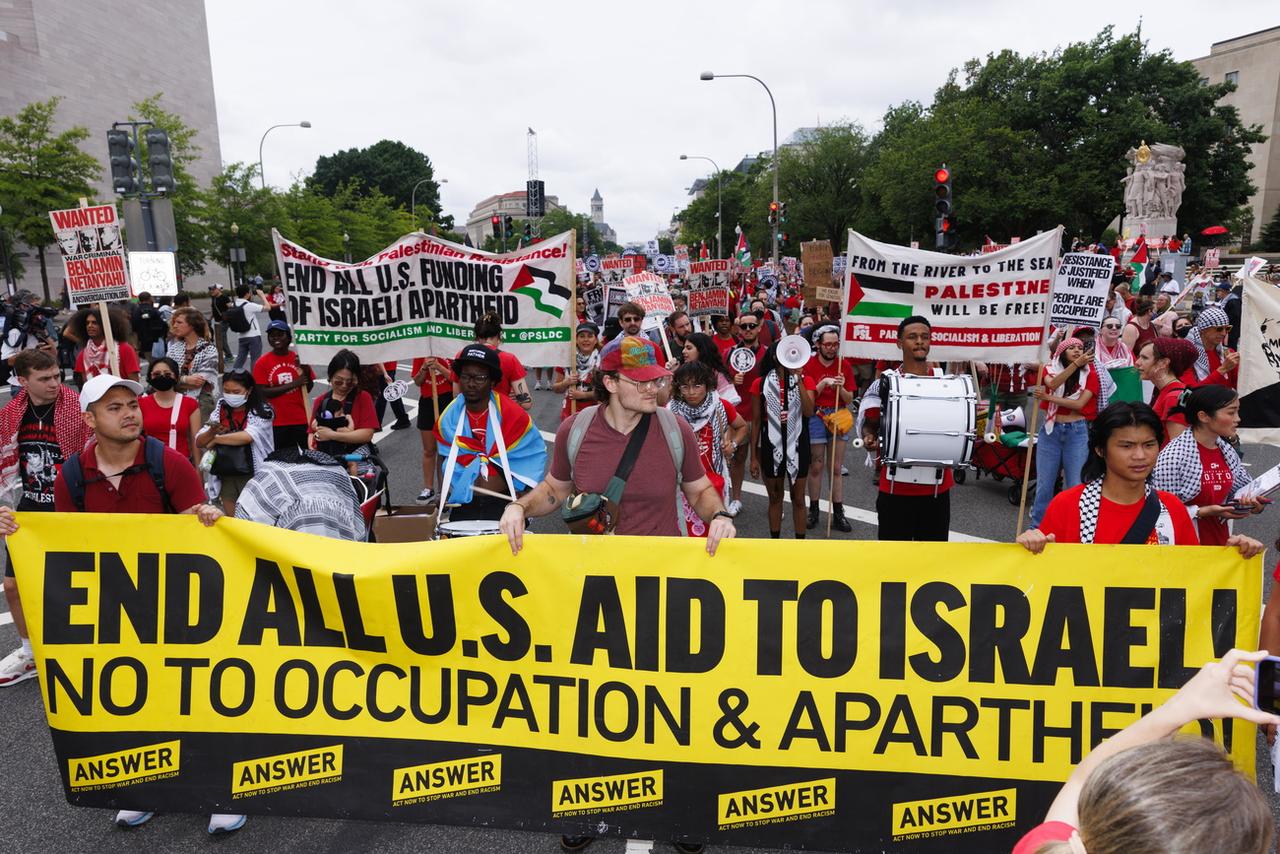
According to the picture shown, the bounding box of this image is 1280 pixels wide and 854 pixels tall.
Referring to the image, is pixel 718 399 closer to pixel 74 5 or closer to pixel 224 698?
pixel 224 698

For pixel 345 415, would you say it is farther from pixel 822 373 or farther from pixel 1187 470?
pixel 1187 470

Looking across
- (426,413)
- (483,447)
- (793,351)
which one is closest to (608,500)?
(483,447)

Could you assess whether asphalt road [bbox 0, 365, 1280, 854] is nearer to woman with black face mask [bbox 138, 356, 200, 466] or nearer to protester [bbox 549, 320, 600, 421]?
woman with black face mask [bbox 138, 356, 200, 466]

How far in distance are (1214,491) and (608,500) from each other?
10.1 feet

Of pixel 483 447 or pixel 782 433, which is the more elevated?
pixel 483 447

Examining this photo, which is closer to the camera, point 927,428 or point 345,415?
point 927,428

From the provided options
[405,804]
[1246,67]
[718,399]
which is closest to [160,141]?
[718,399]

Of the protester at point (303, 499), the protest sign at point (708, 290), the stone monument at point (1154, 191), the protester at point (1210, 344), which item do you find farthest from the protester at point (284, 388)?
the stone monument at point (1154, 191)

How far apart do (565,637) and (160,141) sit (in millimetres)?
15168

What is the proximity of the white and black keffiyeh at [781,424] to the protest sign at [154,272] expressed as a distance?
12.8m

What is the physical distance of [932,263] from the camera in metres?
6.17

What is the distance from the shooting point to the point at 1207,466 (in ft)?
14.0

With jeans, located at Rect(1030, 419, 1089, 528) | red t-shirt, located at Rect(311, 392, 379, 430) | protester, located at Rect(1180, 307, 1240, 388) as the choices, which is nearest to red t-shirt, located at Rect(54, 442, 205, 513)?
red t-shirt, located at Rect(311, 392, 379, 430)

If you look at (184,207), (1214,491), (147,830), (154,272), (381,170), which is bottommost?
(147,830)
